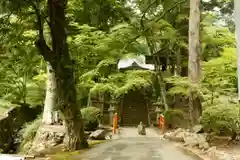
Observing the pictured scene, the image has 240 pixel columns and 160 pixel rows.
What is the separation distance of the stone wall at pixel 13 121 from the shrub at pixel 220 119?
8.68 meters

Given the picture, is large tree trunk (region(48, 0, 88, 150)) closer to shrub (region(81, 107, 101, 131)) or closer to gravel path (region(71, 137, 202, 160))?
gravel path (region(71, 137, 202, 160))

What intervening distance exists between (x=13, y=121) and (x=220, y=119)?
36.8ft

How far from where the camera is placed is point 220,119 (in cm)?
1130

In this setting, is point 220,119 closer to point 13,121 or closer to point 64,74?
point 64,74

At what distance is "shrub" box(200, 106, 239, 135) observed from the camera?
10.9m

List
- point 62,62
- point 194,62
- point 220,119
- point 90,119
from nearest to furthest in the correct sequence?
point 62,62 < point 220,119 < point 194,62 < point 90,119

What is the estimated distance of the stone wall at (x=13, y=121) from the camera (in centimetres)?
1591

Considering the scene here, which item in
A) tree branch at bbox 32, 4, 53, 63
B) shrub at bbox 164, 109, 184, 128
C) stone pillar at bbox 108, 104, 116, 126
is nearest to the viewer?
tree branch at bbox 32, 4, 53, 63

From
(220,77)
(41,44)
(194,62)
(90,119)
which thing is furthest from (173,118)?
(41,44)

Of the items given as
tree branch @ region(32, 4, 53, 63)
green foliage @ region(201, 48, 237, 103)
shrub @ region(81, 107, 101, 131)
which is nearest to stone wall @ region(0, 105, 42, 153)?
shrub @ region(81, 107, 101, 131)

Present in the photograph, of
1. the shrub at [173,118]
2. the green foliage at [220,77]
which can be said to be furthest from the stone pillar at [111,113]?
the green foliage at [220,77]

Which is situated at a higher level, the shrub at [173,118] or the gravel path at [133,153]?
the shrub at [173,118]

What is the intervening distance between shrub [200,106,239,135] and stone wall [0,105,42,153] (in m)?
8.68

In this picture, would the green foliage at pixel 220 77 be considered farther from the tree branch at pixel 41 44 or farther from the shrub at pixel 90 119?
the shrub at pixel 90 119
